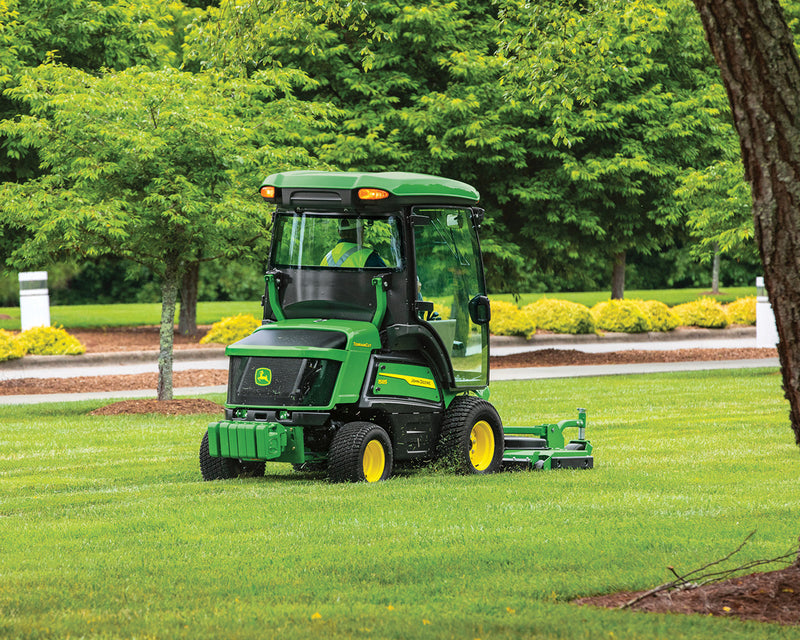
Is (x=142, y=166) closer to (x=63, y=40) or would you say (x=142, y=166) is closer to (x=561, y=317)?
(x=63, y=40)

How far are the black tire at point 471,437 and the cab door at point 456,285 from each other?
276mm

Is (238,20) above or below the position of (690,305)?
above

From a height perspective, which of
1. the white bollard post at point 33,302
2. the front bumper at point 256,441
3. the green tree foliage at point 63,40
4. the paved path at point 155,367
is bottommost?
the paved path at point 155,367

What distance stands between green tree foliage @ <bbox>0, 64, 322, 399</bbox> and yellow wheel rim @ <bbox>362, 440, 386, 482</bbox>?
4992 millimetres

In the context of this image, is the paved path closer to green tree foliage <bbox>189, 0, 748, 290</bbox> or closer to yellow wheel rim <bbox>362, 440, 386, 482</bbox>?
green tree foliage <bbox>189, 0, 748, 290</bbox>

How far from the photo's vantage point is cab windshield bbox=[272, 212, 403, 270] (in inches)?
367

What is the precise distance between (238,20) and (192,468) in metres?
4.03

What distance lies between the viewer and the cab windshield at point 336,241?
931cm

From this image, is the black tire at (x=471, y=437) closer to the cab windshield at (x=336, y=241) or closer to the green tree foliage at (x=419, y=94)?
the cab windshield at (x=336, y=241)

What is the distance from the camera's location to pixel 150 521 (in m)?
7.38

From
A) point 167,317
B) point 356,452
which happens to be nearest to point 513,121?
point 167,317

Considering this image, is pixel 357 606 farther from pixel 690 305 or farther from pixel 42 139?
pixel 690 305

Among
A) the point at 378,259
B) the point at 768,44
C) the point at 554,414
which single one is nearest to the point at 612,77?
the point at 554,414

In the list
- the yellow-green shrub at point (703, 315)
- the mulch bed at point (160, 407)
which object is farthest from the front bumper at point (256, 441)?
the yellow-green shrub at point (703, 315)
